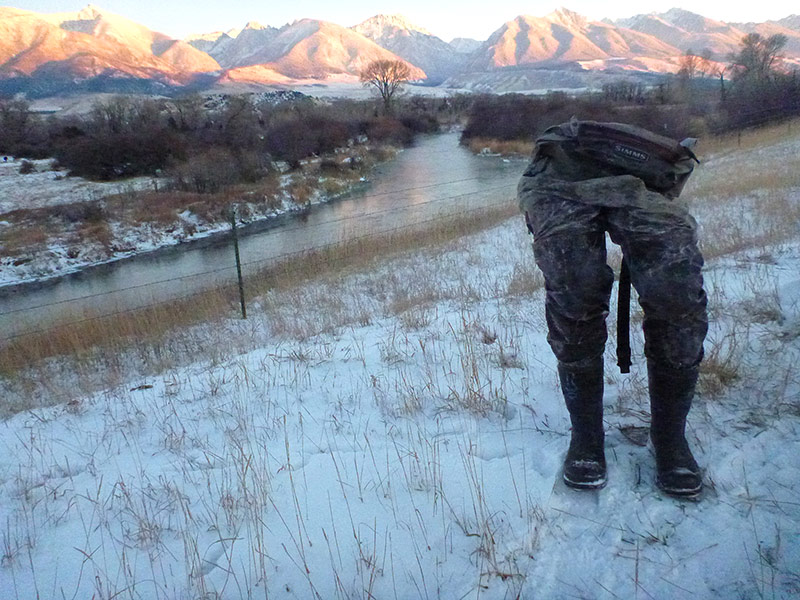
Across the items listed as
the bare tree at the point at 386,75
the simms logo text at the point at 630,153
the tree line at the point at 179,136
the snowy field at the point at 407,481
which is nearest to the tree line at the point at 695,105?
the tree line at the point at 179,136

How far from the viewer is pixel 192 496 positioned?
2.10 metres

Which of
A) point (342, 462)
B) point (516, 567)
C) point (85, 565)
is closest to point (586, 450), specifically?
point (516, 567)

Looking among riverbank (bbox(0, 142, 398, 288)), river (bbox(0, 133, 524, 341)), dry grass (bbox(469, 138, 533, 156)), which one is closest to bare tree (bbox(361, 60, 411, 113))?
dry grass (bbox(469, 138, 533, 156))

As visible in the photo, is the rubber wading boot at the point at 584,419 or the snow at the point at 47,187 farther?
the snow at the point at 47,187

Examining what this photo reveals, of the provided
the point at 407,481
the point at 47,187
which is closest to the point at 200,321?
the point at 407,481

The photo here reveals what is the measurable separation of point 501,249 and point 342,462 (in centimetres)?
639

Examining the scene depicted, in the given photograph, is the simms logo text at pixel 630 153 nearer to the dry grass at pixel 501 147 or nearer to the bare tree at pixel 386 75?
the dry grass at pixel 501 147

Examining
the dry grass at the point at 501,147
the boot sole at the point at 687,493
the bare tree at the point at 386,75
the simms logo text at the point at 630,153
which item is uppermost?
the bare tree at the point at 386,75

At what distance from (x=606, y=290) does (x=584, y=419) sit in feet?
1.55

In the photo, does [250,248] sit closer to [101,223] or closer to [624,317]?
[101,223]

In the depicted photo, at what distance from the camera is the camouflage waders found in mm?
1656

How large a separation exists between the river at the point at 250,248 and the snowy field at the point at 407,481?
21.7 ft

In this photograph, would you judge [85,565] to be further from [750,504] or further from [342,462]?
[750,504]

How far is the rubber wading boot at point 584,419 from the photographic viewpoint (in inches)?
71.2
